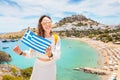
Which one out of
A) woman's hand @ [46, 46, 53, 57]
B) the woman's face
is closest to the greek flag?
woman's hand @ [46, 46, 53, 57]

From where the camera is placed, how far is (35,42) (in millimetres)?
4137

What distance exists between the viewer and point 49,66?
166 inches

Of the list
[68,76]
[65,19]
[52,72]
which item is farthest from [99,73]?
[65,19]

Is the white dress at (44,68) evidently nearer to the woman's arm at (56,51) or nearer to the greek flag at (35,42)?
the woman's arm at (56,51)

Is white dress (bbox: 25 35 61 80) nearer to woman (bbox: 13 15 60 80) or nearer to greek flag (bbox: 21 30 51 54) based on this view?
woman (bbox: 13 15 60 80)

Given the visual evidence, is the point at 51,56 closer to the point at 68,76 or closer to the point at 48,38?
the point at 48,38

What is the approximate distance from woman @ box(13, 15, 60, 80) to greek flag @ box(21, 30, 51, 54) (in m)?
0.07

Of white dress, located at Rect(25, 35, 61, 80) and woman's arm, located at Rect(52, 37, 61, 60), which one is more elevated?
woman's arm, located at Rect(52, 37, 61, 60)

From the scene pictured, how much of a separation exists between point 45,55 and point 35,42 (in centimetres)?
24

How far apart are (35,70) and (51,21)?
0.77 metres

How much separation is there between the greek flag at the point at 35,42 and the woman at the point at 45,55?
7cm

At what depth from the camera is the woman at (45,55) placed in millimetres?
4180

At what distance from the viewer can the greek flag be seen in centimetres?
412

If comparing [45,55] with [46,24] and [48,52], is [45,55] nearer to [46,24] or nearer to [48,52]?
[48,52]
